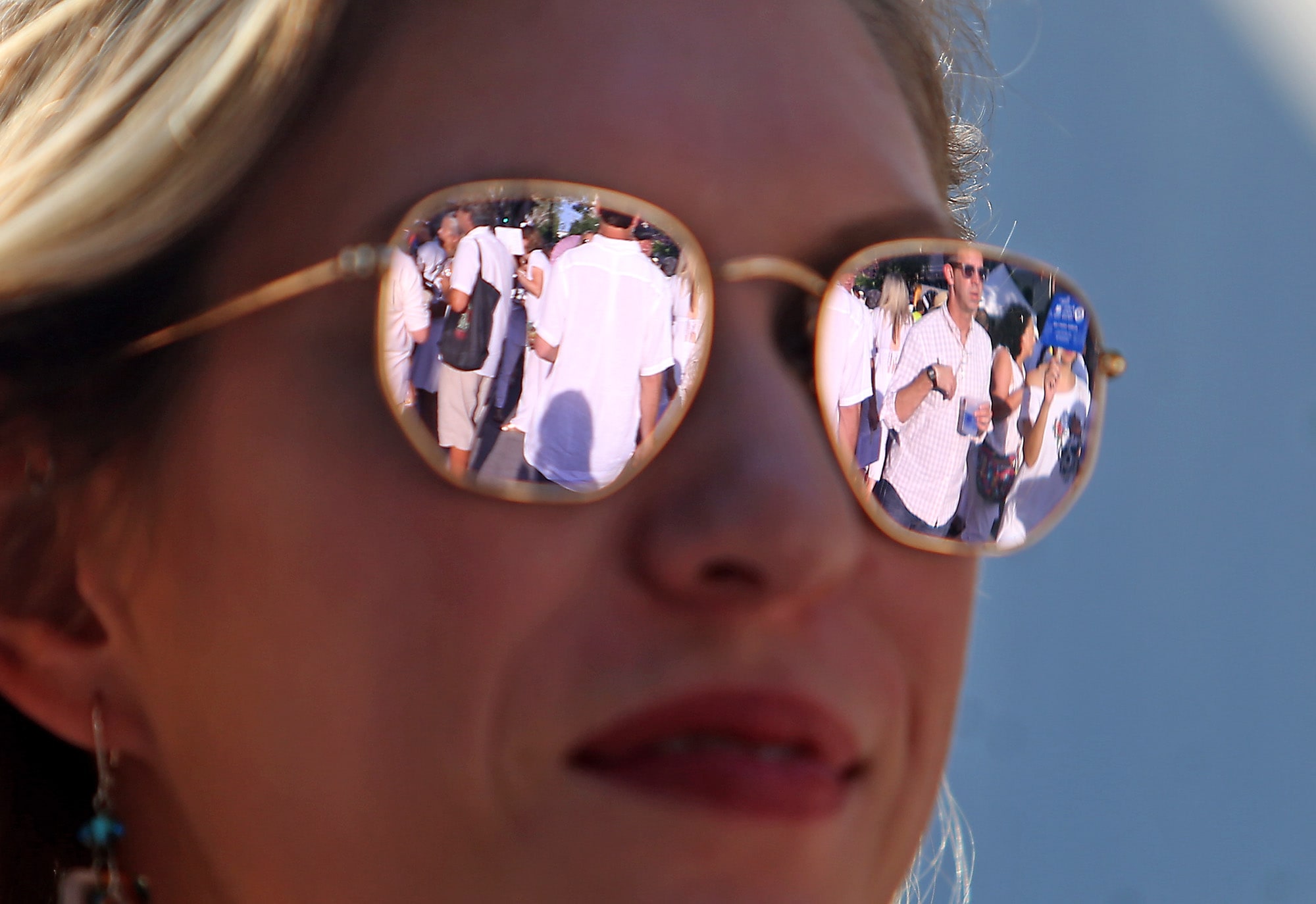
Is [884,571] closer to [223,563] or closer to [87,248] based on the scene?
[223,563]

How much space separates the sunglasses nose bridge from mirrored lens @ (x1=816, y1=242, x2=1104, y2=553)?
2 cm

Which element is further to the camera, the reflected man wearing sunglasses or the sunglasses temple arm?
the reflected man wearing sunglasses

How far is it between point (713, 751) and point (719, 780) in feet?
0.08

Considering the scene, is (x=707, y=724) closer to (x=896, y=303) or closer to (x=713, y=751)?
(x=713, y=751)

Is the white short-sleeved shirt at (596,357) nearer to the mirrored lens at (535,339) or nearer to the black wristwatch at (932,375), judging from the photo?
the mirrored lens at (535,339)

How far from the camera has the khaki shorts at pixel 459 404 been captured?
3.24 feet

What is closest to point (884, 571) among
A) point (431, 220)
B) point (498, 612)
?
point (498, 612)

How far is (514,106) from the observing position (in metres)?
1.05

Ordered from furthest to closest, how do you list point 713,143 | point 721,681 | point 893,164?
point 893,164
point 713,143
point 721,681

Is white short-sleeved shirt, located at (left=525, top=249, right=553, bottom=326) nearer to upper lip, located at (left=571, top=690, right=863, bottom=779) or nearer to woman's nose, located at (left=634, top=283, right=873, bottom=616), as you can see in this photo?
woman's nose, located at (left=634, top=283, right=873, bottom=616)

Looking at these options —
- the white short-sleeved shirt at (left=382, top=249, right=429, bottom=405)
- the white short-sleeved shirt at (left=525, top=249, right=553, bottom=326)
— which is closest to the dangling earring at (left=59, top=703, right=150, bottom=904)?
the white short-sleeved shirt at (left=382, top=249, right=429, bottom=405)

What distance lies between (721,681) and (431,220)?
17.8 inches

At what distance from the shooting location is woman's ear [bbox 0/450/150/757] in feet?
3.73

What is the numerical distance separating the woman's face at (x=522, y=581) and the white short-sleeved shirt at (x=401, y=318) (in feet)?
0.12
